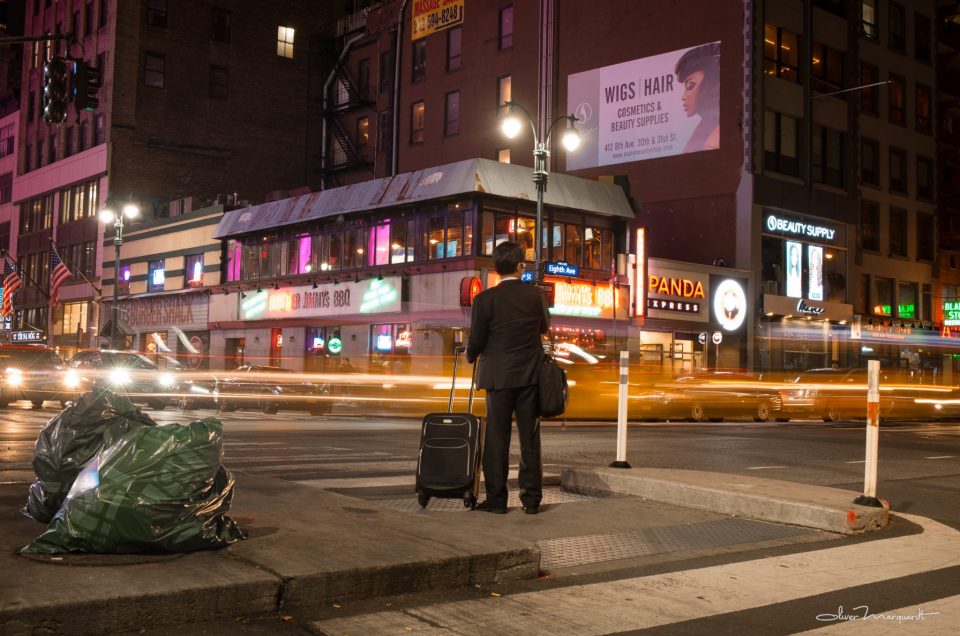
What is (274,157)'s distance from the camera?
5928 centimetres

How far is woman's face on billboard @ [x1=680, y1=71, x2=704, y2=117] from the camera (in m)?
40.6

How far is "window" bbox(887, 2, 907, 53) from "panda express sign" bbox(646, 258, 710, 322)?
17.1 meters

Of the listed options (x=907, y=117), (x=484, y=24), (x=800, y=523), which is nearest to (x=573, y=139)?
(x=800, y=523)

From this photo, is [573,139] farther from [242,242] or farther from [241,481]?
[242,242]

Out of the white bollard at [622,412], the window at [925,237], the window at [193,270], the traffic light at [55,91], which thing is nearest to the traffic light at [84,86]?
the traffic light at [55,91]

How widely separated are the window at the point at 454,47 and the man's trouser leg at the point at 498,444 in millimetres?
43861

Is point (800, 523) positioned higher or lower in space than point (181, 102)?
lower

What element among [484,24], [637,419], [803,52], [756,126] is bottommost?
[637,419]

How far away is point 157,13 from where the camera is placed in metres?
55.3

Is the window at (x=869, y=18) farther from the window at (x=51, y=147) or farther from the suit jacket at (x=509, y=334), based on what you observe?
the window at (x=51, y=147)

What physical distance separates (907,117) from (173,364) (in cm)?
3631

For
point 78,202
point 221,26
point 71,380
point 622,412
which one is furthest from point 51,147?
point 622,412

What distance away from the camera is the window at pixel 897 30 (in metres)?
47.3

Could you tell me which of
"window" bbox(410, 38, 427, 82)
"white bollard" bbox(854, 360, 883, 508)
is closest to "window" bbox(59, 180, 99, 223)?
"window" bbox(410, 38, 427, 82)
